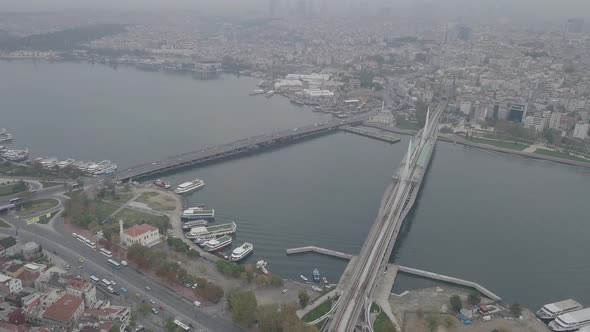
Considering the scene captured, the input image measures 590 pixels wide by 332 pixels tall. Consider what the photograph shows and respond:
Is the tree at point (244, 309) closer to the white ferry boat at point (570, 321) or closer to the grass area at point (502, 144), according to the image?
the white ferry boat at point (570, 321)

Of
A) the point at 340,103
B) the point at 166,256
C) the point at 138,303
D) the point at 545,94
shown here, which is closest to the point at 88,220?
the point at 166,256

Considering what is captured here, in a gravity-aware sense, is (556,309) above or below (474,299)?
below

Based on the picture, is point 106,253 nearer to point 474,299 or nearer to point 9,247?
point 9,247

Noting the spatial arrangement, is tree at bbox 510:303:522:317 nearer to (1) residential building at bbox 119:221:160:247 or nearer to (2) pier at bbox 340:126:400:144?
(1) residential building at bbox 119:221:160:247

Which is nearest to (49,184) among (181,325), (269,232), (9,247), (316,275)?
(9,247)

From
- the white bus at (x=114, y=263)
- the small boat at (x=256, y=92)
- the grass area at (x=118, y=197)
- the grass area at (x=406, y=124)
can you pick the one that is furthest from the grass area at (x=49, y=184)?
the small boat at (x=256, y=92)
